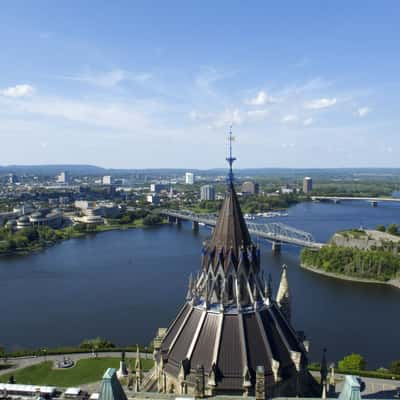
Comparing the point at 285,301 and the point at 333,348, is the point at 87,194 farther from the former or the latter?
the point at 285,301

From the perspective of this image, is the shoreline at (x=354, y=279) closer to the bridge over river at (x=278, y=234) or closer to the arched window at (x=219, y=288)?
the bridge over river at (x=278, y=234)

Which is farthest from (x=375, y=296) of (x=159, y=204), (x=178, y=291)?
(x=159, y=204)

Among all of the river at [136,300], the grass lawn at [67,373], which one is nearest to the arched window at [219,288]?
the grass lawn at [67,373]

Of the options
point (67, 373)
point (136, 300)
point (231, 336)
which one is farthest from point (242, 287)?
point (136, 300)

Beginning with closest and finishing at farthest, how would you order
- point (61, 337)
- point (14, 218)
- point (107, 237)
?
point (61, 337), point (107, 237), point (14, 218)

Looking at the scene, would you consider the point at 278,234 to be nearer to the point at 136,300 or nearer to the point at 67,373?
the point at 136,300

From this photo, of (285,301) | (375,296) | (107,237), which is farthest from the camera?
(107,237)

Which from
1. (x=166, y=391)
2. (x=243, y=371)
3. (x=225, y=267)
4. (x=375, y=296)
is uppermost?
(x=225, y=267)
